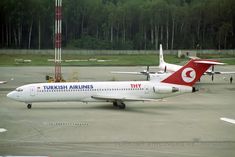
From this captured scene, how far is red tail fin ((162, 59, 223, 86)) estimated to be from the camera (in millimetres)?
39219

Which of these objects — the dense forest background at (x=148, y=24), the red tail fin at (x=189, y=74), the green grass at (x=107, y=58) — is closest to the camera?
the red tail fin at (x=189, y=74)

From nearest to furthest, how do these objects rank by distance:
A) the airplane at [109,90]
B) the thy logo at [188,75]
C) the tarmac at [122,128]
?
the tarmac at [122,128], the airplane at [109,90], the thy logo at [188,75]

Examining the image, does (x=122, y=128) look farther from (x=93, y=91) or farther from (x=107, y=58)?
(x=107, y=58)

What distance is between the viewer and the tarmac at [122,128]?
76.9ft

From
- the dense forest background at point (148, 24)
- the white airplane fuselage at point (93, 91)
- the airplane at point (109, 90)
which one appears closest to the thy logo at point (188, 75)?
the airplane at point (109, 90)

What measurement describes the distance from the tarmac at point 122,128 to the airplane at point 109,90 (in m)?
0.90

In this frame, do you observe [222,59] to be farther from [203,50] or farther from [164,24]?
[164,24]

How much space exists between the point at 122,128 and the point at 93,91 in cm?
932

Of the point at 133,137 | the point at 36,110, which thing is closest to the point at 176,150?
the point at 133,137

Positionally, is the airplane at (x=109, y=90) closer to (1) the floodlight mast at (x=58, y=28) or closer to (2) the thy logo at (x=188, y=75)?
(2) the thy logo at (x=188, y=75)

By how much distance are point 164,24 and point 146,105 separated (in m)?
85.9

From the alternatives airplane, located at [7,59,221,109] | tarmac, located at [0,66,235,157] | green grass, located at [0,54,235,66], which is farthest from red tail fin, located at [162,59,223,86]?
green grass, located at [0,54,235,66]

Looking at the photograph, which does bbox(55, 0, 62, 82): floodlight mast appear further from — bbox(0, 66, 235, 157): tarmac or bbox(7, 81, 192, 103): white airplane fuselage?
bbox(7, 81, 192, 103): white airplane fuselage

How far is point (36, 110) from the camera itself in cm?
3716
